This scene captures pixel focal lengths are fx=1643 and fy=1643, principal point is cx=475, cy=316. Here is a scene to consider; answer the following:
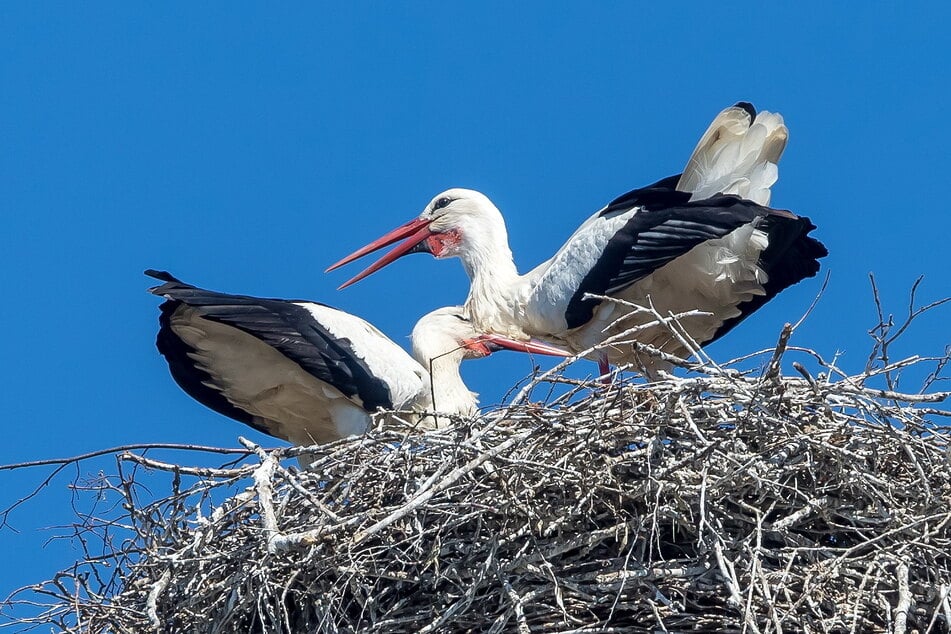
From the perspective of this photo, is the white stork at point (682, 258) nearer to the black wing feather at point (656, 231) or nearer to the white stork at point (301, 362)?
the black wing feather at point (656, 231)

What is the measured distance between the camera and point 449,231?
6789 mm

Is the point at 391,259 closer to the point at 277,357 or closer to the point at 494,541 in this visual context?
the point at 277,357

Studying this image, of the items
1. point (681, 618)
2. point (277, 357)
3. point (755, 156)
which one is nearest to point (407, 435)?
point (681, 618)

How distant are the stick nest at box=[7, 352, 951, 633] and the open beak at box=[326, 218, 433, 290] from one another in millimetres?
2521

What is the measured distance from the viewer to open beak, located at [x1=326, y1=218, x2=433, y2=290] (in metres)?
6.85

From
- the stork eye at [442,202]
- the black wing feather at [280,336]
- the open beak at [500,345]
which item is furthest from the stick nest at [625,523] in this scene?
the stork eye at [442,202]

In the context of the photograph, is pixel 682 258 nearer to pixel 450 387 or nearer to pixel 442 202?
pixel 450 387

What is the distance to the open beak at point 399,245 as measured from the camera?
6.85m

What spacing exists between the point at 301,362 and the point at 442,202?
1.35 m

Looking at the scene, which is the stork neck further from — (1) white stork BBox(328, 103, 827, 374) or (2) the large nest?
(2) the large nest

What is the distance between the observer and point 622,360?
6219mm

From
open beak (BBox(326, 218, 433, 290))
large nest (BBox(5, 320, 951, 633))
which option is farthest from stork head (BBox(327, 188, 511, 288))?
large nest (BBox(5, 320, 951, 633))

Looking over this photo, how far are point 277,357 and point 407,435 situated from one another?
1.59 metres

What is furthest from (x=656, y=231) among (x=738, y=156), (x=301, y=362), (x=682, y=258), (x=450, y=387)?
(x=301, y=362)
